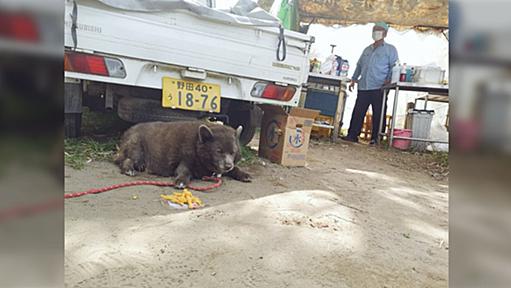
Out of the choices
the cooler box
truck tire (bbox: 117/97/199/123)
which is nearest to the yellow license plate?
truck tire (bbox: 117/97/199/123)

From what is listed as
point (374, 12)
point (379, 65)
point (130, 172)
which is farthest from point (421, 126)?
point (130, 172)

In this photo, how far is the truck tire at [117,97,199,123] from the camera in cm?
A: 349

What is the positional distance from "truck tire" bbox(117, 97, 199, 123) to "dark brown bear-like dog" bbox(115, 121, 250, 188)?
0.24 m

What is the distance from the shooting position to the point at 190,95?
3.36 meters

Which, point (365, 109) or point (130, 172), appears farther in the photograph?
point (365, 109)

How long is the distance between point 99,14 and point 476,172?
3.08 meters

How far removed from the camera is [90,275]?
1.24 metres

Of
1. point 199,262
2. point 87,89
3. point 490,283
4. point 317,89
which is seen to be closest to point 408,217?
point 199,262

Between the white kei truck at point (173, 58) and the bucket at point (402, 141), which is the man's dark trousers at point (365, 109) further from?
the white kei truck at point (173, 58)

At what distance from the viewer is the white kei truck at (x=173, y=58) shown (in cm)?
285

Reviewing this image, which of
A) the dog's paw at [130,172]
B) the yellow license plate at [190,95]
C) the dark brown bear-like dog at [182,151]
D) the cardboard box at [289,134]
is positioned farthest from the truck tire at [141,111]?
the cardboard box at [289,134]

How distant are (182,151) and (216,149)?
34 cm

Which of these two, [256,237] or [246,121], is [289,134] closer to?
[246,121]

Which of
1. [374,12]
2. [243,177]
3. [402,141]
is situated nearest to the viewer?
[243,177]
